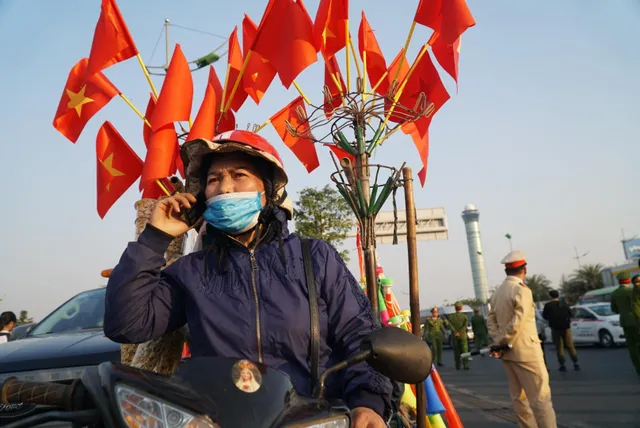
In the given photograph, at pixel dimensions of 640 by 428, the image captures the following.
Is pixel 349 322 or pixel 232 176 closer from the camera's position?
pixel 349 322

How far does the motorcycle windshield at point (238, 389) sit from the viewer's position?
115 cm

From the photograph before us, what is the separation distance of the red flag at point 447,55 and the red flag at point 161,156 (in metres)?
2.51

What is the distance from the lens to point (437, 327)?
48.6ft

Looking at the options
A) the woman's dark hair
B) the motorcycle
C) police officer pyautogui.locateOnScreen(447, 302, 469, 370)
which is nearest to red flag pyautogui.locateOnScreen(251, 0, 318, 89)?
the motorcycle

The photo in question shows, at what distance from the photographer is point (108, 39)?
4.57 meters

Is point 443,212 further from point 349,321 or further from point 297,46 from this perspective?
point 349,321

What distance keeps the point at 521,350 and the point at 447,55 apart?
2883 mm

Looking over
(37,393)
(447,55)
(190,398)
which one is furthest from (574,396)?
(37,393)

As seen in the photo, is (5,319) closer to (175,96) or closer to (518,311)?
(175,96)

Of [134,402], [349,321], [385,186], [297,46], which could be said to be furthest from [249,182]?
[297,46]

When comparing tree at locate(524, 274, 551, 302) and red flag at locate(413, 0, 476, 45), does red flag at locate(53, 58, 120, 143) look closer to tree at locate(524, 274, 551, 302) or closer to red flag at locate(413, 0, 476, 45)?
red flag at locate(413, 0, 476, 45)

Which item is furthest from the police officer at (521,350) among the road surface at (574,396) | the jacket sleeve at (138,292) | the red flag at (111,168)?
the jacket sleeve at (138,292)

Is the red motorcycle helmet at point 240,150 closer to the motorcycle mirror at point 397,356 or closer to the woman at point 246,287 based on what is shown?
the woman at point 246,287

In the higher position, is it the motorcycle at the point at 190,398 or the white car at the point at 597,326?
the white car at the point at 597,326
